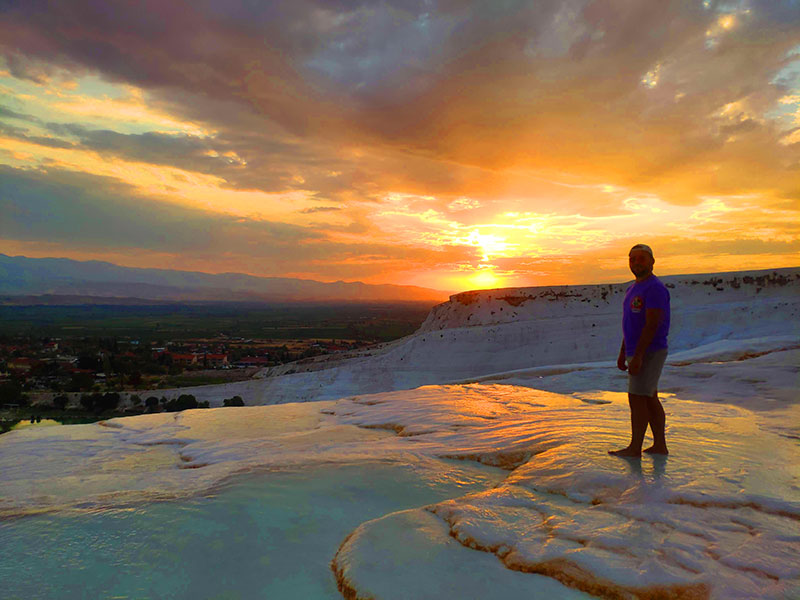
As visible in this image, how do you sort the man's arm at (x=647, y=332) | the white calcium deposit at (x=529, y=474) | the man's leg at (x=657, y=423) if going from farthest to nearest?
the man's leg at (x=657, y=423)
the man's arm at (x=647, y=332)
the white calcium deposit at (x=529, y=474)

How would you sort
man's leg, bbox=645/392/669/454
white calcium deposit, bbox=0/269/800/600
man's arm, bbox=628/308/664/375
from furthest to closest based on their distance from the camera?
man's leg, bbox=645/392/669/454 < man's arm, bbox=628/308/664/375 < white calcium deposit, bbox=0/269/800/600

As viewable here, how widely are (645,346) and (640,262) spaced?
75 centimetres

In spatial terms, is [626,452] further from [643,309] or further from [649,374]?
[643,309]

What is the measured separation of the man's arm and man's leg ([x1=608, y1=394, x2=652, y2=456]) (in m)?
0.33

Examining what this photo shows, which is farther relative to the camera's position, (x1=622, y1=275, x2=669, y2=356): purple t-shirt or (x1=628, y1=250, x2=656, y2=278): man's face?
(x1=628, y1=250, x2=656, y2=278): man's face

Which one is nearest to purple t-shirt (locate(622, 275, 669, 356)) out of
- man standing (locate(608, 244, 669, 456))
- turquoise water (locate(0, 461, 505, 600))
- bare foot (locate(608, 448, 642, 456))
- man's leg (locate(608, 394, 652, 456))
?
man standing (locate(608, 244, 669, 456))

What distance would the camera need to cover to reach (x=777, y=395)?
6758 millimetres

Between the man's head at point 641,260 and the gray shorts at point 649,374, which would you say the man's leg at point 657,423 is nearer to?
the gray shorts at point 649,374

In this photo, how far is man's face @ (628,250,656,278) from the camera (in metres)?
4.14

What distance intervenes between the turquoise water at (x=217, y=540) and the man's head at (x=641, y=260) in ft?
7.53

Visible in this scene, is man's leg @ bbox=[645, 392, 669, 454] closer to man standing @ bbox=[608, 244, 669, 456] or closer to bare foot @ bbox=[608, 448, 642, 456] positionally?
man standing @ bbox=[608, 244, 669, 456]

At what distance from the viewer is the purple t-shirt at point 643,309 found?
13.1 feet

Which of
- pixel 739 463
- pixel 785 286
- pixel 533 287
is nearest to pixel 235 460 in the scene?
pixel 739 463

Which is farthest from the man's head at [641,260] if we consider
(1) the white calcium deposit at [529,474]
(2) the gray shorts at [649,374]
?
(1) the white calcium deposit at [529,474]
